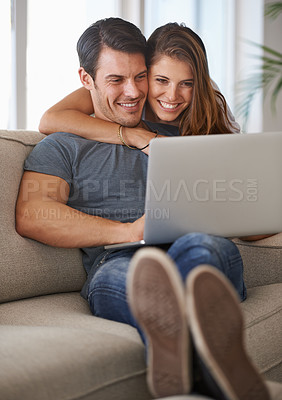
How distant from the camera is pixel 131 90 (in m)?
1.84

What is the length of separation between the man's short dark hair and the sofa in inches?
14.0

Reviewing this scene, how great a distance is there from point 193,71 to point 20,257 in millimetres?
943

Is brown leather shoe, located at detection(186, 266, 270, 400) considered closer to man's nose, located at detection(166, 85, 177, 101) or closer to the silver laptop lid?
the silver laptop lid

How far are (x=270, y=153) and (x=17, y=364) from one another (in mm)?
808

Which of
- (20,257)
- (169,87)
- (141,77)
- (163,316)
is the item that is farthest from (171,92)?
(163,316)

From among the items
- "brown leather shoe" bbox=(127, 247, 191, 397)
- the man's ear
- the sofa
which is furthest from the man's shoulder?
"brown leather shoe" bbox=(127, 247, 191, 397)

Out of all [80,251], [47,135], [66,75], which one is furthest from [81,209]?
[66,75]

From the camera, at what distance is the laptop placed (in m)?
1.26

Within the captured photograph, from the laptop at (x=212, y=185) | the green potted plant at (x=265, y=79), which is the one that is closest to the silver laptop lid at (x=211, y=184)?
the laptop at (x=212, y=185)

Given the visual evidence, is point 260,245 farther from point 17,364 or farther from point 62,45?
point 62,45

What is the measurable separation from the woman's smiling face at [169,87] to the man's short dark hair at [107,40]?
95 mm

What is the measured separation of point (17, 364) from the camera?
0.96 meters

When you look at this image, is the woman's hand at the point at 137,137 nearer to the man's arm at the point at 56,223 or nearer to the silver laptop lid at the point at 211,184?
the man's arm at the point at 56,223

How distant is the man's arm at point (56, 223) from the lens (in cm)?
150
